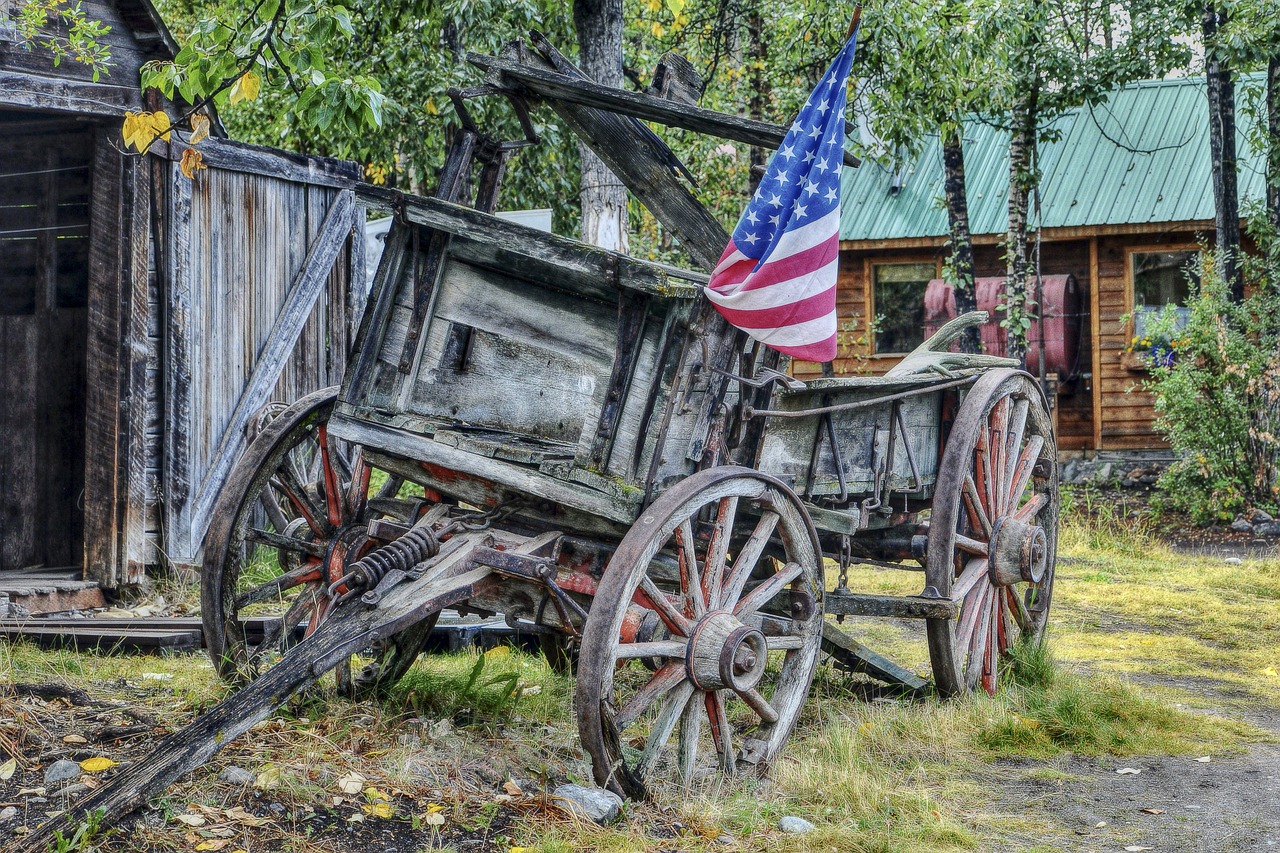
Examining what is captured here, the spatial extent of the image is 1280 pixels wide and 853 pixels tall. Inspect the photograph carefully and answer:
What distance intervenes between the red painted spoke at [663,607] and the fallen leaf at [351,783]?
3.45 ft

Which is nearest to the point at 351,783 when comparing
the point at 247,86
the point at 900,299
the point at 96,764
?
the point at 96,764

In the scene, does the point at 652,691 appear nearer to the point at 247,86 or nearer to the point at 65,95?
the point at 247,86

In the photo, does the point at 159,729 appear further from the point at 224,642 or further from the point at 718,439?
the point at 718,439

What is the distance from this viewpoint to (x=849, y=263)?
57.1ft

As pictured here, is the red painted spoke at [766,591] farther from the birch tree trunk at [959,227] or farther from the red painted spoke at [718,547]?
the birch tree trunk at [959,227]

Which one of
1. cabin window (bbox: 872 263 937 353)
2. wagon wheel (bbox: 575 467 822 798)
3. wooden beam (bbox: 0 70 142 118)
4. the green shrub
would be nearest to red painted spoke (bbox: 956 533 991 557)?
wagon wheel (bbox: 575 467 822 798)

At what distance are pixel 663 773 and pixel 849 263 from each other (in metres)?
14.2

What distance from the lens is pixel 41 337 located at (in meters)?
7.98

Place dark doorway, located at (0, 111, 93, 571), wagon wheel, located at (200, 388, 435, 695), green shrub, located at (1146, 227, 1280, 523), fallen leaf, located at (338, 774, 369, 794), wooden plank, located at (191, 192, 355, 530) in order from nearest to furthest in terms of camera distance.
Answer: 1. fallen leaf, located at (338, 774, 369, 794)
2. wagon wheel, located at (200, 388, 435, 695)
3. wooden plank, located at (191, 192, 355, 530)
4. dark doorway, located at (0, 111, 93, 571)
5. green shrub, located at (1146, 227, 1280, 523)

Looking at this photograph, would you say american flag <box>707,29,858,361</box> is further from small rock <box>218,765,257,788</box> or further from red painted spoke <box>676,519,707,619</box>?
small rock <box>218,765,257,788</box>

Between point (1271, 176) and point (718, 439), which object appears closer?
point (718, 439)

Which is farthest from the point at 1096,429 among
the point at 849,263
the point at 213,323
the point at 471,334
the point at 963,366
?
the point at 471,334

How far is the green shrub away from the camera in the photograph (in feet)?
35.9

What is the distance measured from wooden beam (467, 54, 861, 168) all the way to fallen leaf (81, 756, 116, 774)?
271cm
